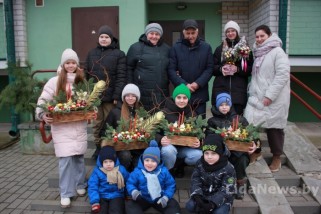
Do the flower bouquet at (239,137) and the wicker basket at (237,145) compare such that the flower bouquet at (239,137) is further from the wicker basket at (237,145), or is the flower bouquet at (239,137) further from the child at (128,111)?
the child at (128,111)

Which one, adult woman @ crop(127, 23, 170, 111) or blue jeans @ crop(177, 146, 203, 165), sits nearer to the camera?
blue jeans @ crop(177, 146, 203, 165)

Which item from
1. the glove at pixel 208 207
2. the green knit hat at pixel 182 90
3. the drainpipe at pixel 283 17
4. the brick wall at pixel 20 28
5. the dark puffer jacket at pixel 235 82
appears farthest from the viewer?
the brick wall at pixel 20 28

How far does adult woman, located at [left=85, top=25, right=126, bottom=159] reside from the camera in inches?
160

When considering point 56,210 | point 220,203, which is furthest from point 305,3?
point 56,210

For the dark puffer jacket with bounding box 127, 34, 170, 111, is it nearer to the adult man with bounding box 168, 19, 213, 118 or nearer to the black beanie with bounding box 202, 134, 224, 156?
the adult man with bounding box 168, 19, 213, 118

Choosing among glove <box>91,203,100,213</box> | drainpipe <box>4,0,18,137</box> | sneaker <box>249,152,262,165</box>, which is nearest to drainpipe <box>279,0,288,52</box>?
sneaker <box>249,152,262,165</box>

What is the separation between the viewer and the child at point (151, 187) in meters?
3.28

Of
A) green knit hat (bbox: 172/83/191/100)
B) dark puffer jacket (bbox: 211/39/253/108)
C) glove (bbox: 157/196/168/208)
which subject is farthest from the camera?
dark puffer jacket (bbox: 211/39/253/108)

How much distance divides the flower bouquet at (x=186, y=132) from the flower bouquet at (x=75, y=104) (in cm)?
86

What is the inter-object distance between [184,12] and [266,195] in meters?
5.65

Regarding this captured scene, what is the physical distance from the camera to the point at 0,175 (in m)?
4.94

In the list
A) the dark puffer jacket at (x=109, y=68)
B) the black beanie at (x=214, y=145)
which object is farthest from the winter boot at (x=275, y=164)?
the dark puffer jacket at (x=109, y=68)

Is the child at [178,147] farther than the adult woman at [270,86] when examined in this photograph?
No

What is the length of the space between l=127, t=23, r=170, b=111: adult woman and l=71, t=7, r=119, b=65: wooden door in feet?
9.72
